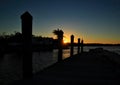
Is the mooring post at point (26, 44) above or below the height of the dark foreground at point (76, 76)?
above

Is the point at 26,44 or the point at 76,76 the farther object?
the point at 76,76

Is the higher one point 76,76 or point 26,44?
point 26,44

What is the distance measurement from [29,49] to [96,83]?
2302 millimetres

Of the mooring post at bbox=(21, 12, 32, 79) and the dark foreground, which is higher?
the mooring post at bbox=(21, 12, 32, 79)

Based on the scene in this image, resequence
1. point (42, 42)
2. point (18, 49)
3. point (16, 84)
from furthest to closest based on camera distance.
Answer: point (42, 42) → point (18, 49) → point (16, 84)

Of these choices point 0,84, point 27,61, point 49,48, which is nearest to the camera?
point 27,61

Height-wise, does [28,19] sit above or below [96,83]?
above

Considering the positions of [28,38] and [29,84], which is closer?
[29,84]

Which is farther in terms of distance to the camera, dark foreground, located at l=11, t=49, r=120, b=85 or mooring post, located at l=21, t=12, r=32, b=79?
mooring post, located at l=21, t=12, r=32, b=79

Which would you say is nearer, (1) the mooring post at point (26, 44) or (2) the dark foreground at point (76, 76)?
(2) the dark foreground at point (76, 76)

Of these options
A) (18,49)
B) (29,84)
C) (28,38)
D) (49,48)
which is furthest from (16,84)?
(49,48)

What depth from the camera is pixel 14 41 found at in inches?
4464

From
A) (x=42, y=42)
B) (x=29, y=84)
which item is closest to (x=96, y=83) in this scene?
(x=29, y=84)

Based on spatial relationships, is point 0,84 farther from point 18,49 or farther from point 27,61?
point 18,49
